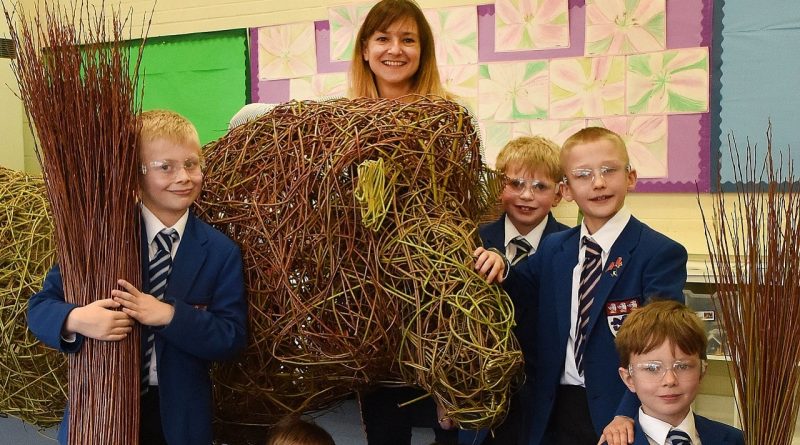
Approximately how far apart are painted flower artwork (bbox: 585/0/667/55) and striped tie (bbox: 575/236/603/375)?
1.71m

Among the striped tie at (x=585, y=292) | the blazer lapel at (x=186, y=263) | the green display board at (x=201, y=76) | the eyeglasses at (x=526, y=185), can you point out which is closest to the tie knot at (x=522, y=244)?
the eyeglasses at (x=526, y=185)

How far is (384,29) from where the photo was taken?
7.70 ft

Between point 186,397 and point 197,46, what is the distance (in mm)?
2973

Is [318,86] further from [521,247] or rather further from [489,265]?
[489,265]

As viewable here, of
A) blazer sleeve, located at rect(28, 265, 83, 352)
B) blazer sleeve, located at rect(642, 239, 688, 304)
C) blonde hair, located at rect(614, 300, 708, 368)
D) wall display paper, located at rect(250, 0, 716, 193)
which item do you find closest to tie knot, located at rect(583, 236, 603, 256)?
A: blazer sleeve, located at rect(642, 239, 688, 304)

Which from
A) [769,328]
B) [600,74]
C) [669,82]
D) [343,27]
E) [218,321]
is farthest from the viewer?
[343,27]

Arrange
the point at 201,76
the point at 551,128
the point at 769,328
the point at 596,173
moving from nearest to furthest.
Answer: the point at 769,328 < the point at 596,173 < the point at 551,128 < the point at 201,76

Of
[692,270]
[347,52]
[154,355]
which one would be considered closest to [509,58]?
[347,52]

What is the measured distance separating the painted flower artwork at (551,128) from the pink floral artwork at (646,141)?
164 mm

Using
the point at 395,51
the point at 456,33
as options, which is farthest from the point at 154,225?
the point at 456,33

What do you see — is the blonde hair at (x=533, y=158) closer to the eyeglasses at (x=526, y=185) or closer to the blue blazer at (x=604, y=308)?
the eyeglasses at (x=526, y=185)

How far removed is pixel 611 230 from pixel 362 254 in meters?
0.60

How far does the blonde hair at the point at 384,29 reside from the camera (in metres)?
2.34

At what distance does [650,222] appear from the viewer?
3.36m
